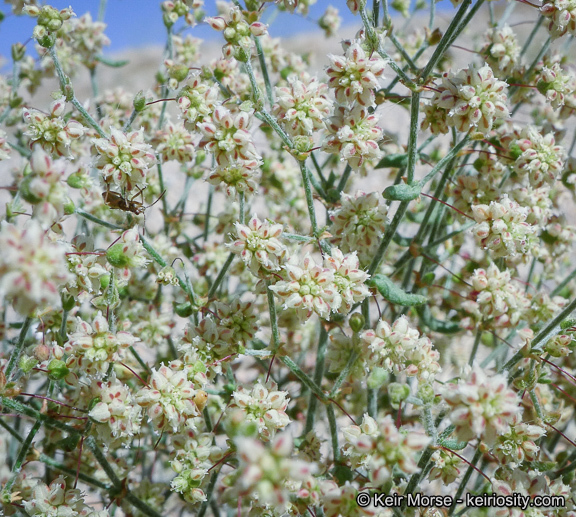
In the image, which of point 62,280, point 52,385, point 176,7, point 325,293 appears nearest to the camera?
point 62,280

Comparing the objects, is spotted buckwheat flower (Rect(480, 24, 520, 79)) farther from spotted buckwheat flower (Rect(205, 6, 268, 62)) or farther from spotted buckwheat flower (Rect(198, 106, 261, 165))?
spotted buckwheat flower (Rect(198, 106, 261, 165))


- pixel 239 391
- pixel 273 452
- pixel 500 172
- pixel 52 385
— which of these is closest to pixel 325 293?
pixel 239 391

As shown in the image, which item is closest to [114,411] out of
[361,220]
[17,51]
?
[361,220]

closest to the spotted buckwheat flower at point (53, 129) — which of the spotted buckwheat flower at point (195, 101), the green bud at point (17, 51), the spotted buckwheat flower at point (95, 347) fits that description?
the spotted buckwheat flower at point (195, 101)

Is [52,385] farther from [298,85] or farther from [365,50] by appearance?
[365,50]

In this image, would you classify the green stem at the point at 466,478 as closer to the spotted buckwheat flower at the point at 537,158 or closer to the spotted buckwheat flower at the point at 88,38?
the spotted buckwheat flower at the point at 537,158

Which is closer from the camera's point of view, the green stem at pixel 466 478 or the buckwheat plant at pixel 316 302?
the buckwheat plant at pixel 316 302

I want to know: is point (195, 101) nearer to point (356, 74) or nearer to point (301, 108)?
point (301, 108)

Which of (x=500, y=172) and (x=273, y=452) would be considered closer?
(x=273, y=452)
